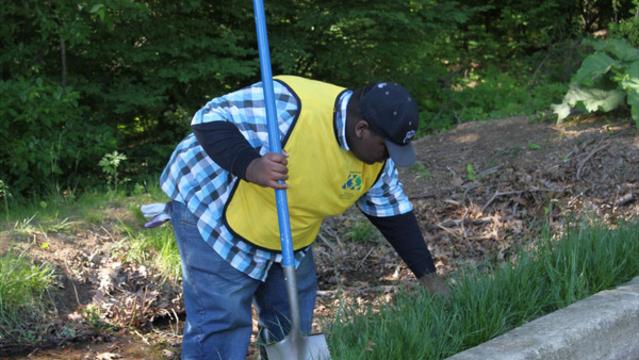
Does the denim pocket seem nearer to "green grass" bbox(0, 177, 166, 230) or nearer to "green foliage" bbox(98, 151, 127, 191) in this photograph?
"green grass" bbox(0, 177, 166, 230)

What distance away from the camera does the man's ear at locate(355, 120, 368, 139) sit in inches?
111

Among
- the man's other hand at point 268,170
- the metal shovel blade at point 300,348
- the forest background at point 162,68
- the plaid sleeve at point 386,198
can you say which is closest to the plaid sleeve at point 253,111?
the man's other hand at point 268,170

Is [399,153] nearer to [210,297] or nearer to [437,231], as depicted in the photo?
[210,297]

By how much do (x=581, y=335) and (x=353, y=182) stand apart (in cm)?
97

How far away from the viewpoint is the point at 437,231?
18.8ft

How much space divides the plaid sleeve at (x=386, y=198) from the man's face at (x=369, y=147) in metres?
0.37

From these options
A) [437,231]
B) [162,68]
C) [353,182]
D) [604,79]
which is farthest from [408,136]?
[162,68]

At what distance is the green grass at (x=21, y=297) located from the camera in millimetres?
4641

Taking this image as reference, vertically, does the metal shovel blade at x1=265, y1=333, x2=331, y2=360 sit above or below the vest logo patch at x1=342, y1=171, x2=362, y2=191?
below

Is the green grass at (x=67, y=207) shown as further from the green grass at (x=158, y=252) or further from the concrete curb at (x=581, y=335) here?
the concrete curb at (x=581, y=335)

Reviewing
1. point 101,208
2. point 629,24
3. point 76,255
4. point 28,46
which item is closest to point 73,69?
point 28,46

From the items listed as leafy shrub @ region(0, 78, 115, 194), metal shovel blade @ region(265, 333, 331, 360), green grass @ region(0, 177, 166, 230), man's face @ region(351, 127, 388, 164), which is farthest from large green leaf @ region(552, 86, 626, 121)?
metal shovel blade @ region(265, 333, 331, 360)

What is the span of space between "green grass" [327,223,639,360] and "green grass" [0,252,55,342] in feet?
7.07

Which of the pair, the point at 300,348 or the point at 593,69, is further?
the point at 593,69
